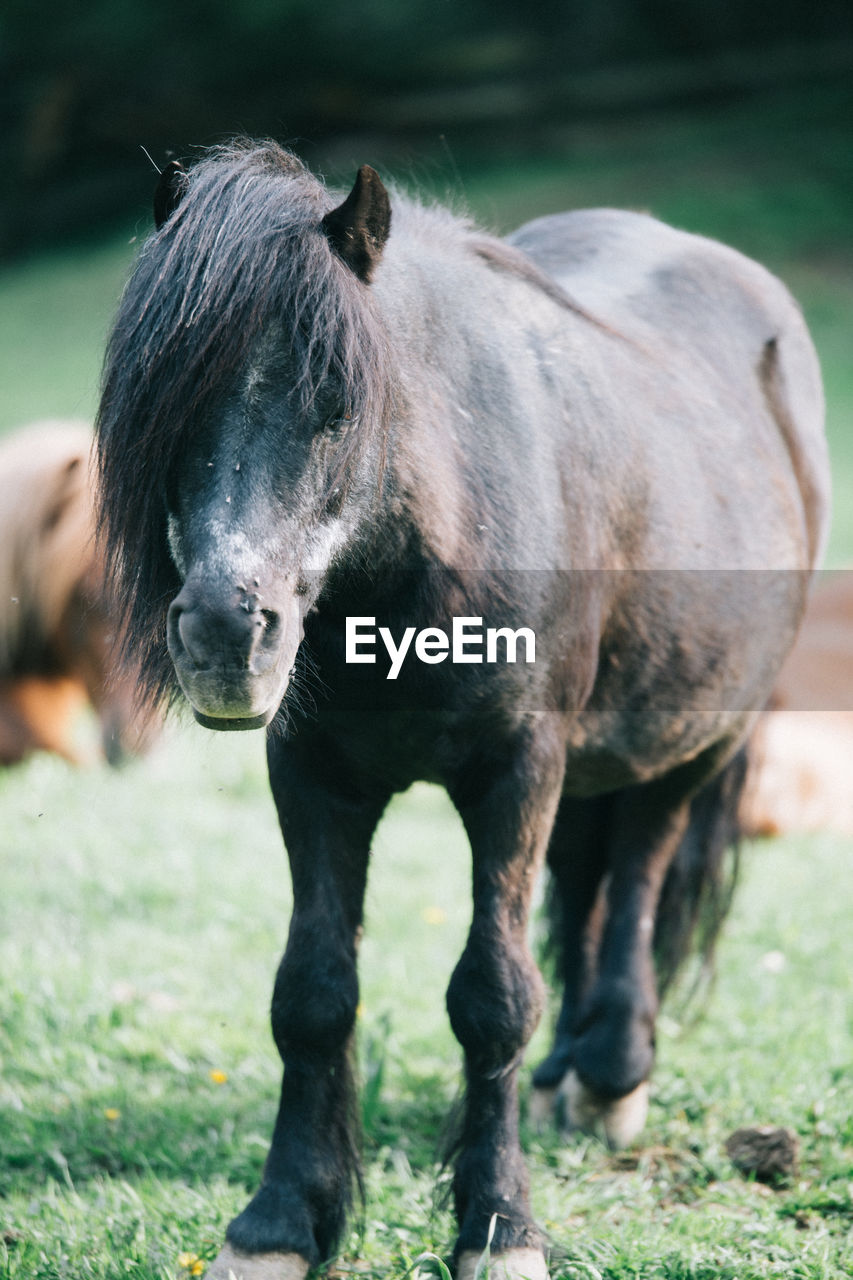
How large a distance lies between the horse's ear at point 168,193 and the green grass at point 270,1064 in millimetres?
1021

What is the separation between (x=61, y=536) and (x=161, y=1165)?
384cm

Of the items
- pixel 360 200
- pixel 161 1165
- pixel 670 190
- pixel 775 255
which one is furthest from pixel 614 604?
pixel 670 190

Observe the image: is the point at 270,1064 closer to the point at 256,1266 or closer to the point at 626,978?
the point at 626,978

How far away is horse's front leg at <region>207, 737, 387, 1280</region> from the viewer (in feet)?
9.05

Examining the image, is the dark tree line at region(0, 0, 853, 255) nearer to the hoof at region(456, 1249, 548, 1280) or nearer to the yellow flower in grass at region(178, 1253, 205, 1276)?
the yellow flower in grass at region(178, 1253, 205, 1276)

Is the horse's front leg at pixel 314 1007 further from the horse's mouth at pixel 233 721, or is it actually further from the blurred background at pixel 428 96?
the blurred background at pixel 428 96

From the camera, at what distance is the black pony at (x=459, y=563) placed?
2.16m

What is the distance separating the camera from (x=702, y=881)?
163 inches

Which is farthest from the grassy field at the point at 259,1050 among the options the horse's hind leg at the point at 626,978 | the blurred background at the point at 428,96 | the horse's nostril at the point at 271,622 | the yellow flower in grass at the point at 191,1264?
the blurred background at the point at 428,96

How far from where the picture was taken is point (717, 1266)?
273 centimetres

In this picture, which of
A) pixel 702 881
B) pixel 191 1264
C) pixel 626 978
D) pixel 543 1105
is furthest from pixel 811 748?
pixel 191 1264

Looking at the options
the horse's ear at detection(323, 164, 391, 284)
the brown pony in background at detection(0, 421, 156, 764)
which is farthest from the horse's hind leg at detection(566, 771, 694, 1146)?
the brown pony in background at detection(0, 421, 156, 764)

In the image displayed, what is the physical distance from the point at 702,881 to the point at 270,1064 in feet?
4.56

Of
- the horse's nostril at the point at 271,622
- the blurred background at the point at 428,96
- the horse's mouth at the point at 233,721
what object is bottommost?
the horse's mouth at the point at 233,721
